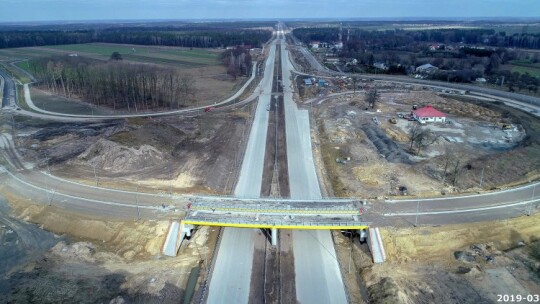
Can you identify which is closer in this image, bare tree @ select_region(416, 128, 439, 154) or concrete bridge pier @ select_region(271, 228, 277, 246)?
concrete bridge pier @ select_region(271, 228, 277, 246)

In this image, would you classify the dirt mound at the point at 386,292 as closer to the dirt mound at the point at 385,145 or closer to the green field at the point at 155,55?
the dirt mound at the point at 385,145

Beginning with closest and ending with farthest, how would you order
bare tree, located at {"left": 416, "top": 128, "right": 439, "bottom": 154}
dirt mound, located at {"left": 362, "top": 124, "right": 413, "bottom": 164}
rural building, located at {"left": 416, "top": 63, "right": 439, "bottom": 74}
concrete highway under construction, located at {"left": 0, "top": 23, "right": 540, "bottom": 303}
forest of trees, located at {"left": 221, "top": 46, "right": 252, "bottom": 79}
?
concrete highway under construction, located at {"left": 0, "top": 23, "right": 540, "bottom": 303} < dirt mound, located at {"left": 362, "top": 124, "right": 413, "bottom": 164} < bare tree, located at {"left": 416, "top": 128, "right": 439, "bottom": 154} < forest of trees, located at {"left": 221, "top": 46, "right": 252, "bottom": 79} < rural building, located at {"left": 416, "top": 63, "right": 439, "bottom": 74}

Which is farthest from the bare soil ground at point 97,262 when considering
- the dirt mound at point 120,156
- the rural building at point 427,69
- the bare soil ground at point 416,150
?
the rural building at point 427,69

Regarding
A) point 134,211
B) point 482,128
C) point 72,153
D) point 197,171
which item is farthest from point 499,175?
point 72,153

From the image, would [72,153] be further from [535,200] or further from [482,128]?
[482,128]

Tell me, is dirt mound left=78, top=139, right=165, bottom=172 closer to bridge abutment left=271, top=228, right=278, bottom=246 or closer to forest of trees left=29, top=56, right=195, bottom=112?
bridge abutment left=271, top=228, right=278, bottom=246

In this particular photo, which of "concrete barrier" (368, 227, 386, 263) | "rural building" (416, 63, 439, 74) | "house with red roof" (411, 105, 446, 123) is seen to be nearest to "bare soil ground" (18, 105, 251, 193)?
"concrete barrier" (368, 227, 386, 263)

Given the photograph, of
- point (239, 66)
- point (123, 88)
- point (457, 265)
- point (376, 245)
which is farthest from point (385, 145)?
point (239, 66)
